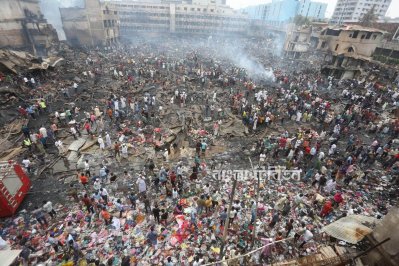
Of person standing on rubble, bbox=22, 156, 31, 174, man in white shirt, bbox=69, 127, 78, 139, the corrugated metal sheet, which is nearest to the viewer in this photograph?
the corrugated metal sheet

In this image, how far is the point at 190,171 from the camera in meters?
11.4

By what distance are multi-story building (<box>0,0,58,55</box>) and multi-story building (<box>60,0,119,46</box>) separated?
250 inches

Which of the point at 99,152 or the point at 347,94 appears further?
the point at 347,94

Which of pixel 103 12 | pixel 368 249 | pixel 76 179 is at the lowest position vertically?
pixel 76 179

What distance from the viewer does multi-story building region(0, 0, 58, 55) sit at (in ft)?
Result: 87.7

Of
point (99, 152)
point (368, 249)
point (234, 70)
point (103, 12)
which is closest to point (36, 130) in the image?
point (99, 152)

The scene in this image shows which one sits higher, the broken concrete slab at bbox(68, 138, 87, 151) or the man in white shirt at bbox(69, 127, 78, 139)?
the man in white shirt at bbox(69, 127, 78, 139)

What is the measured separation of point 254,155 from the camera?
42.2 feet

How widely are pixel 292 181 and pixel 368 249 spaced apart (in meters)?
6.46

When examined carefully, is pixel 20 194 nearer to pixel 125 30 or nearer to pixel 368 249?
pixel 368 249

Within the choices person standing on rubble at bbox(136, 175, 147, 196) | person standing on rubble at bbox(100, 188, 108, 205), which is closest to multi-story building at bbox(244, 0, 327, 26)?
person standing on rubble at bbox(136, 175, 147, 196)

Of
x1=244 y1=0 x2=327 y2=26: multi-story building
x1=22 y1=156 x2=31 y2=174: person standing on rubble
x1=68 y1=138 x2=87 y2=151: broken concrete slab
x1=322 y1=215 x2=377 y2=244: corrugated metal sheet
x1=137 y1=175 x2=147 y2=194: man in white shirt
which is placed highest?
x1=244 y1=0 x2=327 y2=26: multi-story building

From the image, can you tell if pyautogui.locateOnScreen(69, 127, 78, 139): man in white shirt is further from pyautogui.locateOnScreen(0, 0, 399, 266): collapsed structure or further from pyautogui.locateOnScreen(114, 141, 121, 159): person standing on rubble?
pyautogui.locateOnScreen(114, 141, 121, 159): person standing on rubble

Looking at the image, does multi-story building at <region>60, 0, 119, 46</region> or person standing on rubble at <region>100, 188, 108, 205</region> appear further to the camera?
multi-story building at <region>60, 0, 119, 46</region>
